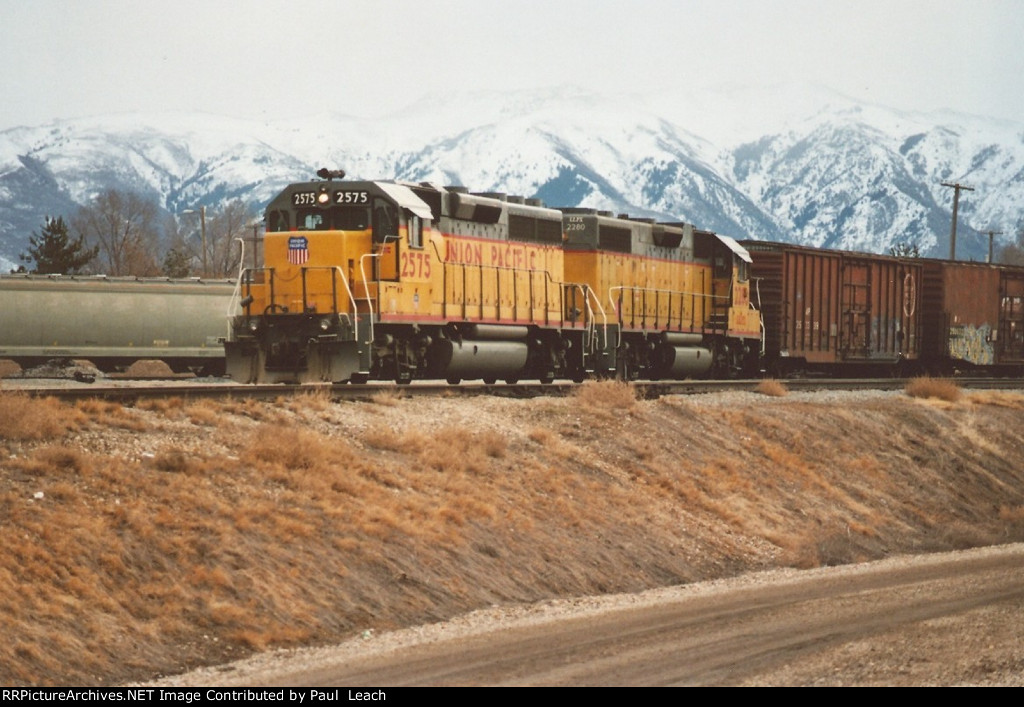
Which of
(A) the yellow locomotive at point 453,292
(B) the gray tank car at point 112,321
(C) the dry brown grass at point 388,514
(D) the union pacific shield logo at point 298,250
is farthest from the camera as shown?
(B) the gray tank car at point 112,321

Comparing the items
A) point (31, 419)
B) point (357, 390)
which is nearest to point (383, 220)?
point (357, 390)

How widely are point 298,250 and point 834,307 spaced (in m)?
20.6

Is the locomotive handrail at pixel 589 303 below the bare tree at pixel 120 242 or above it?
below

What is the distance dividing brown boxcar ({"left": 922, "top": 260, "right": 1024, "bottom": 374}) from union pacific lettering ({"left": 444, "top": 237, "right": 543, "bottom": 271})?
19.9 meters

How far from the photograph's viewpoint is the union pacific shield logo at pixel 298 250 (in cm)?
2306

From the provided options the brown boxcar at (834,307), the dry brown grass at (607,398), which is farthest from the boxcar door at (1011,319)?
the dry brown grass at (607,398)

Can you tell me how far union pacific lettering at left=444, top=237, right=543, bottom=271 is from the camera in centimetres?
2509

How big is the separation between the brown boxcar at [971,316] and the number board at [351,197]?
25.0m

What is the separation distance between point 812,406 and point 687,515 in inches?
345

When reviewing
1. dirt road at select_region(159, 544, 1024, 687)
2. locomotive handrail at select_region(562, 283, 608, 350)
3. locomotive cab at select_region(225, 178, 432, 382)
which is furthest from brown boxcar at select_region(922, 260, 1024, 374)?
dirt road at select_region(159, 544, 1024, 687)

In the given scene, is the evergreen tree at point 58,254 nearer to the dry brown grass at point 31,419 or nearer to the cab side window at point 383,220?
the cab side window at point 383,220

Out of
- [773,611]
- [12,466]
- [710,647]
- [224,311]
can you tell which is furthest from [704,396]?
[224,311]

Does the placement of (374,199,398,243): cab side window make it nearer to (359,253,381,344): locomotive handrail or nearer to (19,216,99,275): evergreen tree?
(359,253,381,344): locomotive handrail

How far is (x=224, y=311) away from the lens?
42.9 m
